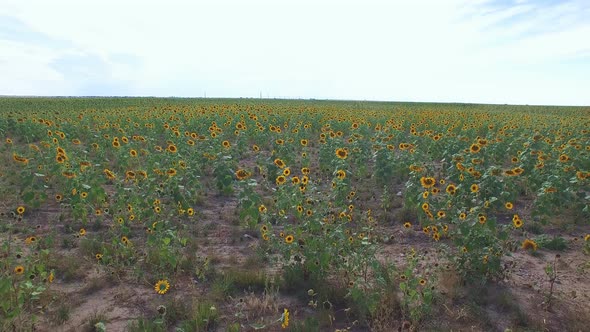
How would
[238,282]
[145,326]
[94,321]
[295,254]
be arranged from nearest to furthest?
[145,326] → [94,321] → [238,282] → [295,254]

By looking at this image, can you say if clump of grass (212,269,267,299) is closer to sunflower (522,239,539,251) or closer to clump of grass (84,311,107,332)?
clump of grass (84,311,107,332)

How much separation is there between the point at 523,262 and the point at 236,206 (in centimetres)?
452

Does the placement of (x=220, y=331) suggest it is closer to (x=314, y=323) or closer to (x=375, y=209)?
(x=314, y=323)

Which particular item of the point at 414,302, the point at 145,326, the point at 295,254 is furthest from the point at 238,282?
the point at 414,302

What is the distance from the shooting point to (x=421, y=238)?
6180 mm

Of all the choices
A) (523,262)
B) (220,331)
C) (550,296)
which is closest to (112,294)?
(220,331)

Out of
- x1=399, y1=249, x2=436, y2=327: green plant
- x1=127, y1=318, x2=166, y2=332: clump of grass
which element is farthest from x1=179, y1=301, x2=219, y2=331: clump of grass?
x1=399, y1=249, x2=436, y2=327: green plant

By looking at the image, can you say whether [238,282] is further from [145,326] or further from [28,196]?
[28,196]

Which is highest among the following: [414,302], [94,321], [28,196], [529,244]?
[28,196]

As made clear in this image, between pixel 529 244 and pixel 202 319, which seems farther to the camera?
pixel 529 244

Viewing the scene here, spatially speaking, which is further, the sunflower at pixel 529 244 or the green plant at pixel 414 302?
the sunflower at pixel 529 244

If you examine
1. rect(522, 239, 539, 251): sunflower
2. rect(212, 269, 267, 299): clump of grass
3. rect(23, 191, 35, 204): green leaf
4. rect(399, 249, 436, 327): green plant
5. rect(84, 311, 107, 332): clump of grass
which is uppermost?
rect(23, 191, 35, 204): green leaf

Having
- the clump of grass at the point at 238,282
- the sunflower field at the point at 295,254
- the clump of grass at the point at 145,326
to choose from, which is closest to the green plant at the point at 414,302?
the sunflower field at the point at 295,254

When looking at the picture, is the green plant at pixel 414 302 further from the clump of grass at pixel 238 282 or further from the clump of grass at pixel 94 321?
the clump of grass at pixel 94 321
